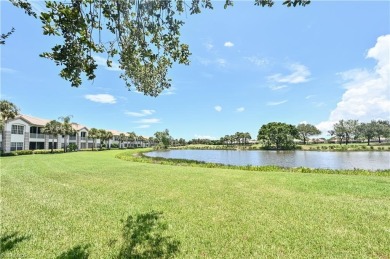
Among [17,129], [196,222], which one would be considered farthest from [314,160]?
[17,129]

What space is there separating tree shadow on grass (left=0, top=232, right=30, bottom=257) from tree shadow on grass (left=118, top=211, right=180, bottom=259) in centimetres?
249

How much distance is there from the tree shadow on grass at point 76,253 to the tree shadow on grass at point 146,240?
79 centimetres

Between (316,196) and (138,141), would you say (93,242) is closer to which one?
(316,196)

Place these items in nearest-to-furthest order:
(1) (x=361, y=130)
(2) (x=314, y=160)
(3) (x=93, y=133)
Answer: (2) (x=314, y=160), (3) (x=93, y=133), (1) (x=361, y=130)

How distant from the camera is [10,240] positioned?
5.24 metres

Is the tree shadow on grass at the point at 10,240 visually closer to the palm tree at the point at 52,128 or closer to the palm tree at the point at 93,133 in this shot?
the palm tree at the point at 52,128

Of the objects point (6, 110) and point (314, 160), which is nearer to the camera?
point (6, 110)

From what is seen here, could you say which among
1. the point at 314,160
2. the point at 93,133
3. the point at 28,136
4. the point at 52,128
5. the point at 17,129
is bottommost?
the point at 314,160

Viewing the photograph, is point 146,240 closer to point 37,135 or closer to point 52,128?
point 52,128

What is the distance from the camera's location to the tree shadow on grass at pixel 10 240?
4.86 metres

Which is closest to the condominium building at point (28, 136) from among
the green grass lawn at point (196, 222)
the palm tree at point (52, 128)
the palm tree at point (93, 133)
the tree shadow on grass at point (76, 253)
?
the palm tree at point (52, 128)

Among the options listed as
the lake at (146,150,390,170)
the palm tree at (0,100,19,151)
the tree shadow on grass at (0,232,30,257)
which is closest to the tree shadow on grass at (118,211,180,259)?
the tree shadow on grass at (0,232,30,257)

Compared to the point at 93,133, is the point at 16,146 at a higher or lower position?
lower

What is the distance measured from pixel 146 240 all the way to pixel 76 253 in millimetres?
1538
